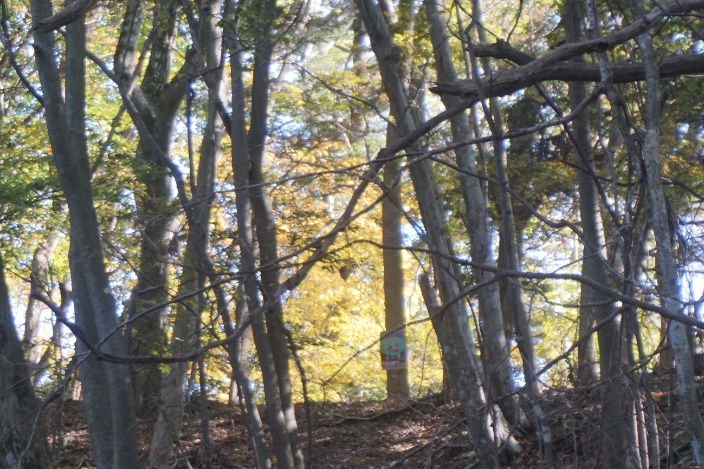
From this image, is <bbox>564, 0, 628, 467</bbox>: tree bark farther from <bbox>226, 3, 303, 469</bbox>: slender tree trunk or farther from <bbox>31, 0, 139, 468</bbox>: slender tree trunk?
<bbox>31, 0, 139, 468</bbox>: slender tree trunk

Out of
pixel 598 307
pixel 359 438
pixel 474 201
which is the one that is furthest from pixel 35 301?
pixel 598 307

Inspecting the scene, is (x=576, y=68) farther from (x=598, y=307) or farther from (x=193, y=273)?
(x=193, y=273)

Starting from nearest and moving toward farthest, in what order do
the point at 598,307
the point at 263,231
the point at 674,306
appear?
the point at 674,306 → the point at 598,307 → the point at 263,231

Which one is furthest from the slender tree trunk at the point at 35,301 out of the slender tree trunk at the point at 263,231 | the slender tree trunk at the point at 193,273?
the slender tree trunk at the point at 263,231

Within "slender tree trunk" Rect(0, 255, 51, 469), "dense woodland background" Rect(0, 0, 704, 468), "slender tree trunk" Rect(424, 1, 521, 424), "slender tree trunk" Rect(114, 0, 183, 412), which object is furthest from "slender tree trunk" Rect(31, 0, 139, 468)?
"slender tree trunk" Rect(424, 1, 521, 424)

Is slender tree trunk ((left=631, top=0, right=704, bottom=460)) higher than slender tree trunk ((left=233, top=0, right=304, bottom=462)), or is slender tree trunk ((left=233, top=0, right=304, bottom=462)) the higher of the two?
slender tree trunk ((left=233, top=0, right=304, bottom=462))

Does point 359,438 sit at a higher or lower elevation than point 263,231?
lower

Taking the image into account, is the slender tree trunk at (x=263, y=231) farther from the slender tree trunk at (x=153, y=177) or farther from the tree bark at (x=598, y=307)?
the tree bark at (x=598, y=307)

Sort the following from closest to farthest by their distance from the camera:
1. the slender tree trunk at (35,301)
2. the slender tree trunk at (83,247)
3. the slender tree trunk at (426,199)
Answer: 1. the slender tree trunk at (426,199)
2. the slender tree trunk at (83,247)
3. the slender tree trunk at (35,301)

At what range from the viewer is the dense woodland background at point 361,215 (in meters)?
4.58

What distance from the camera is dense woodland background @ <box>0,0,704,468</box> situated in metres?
4.58

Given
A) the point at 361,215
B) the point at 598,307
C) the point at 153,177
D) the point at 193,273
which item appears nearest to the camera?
the point at 598,307

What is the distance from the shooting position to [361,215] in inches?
263

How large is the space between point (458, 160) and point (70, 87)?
4.10m
